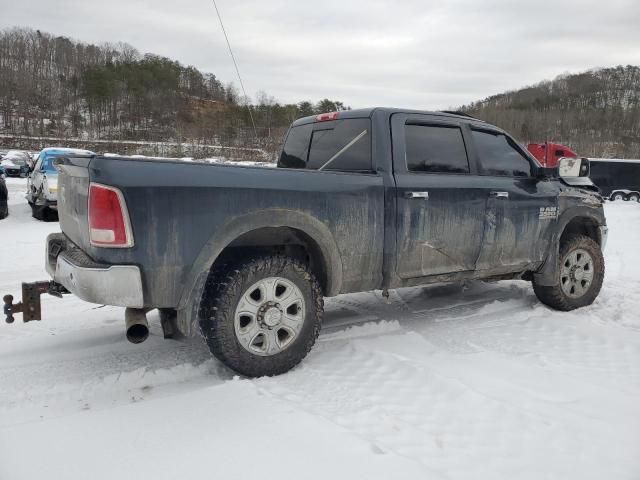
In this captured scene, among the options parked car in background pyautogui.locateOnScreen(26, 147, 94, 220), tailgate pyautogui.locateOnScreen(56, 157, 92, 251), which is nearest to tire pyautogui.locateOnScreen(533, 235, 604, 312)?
tailgate pyautogui.locateOnScreen(56, 157, 92, 251)

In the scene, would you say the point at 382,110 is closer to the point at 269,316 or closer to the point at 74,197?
the point at 269,316

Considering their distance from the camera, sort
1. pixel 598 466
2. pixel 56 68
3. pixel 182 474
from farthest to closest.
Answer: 1. pixel 56 68
2. pixel 598 466
3. pixel 182 474

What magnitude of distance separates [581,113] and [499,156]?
116798 mm

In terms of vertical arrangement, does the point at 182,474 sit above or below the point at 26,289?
below

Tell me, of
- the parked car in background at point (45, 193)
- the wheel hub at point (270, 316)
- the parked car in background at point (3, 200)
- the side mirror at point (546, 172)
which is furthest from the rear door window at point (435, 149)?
the parked car in background at point (3, 200)

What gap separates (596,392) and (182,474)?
255cm

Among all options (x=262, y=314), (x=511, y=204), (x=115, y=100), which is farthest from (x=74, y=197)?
(x=115, y=100)

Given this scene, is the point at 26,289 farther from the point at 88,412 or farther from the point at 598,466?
the point at 598,466

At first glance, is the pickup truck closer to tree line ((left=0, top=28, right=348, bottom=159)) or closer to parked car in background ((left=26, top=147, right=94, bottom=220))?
parked car in background ((left=26, top=147, right=94, bottom=220))

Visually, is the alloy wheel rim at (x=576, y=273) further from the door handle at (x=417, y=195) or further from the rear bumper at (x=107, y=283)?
the rear bumper at (x=107, y=283)

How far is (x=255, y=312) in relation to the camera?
10.5 feet

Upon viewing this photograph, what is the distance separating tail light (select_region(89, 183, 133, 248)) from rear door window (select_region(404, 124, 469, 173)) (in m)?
2.14

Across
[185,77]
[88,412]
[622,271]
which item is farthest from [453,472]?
[185,77]

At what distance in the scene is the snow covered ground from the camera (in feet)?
7.72
